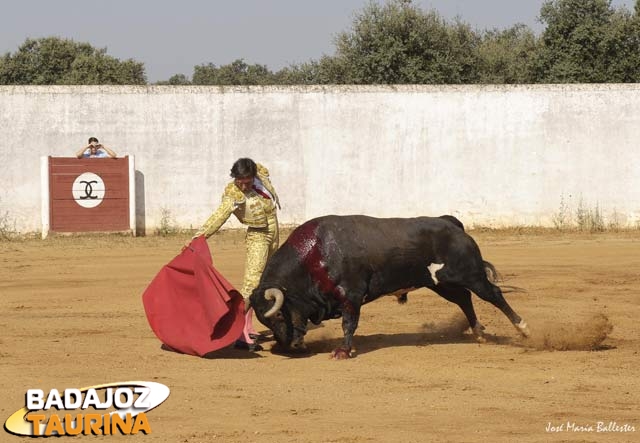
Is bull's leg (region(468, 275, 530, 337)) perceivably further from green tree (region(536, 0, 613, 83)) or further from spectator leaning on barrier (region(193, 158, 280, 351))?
green tree (region(536, 0, 613, 83))

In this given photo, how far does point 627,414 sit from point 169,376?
2.89 metres

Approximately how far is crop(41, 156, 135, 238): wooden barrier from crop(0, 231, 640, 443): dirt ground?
15.4 feet

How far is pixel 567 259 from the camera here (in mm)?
14641

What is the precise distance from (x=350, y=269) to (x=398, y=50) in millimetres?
Result: 16731

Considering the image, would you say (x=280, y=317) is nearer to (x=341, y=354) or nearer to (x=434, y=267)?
(x=341, y=354)

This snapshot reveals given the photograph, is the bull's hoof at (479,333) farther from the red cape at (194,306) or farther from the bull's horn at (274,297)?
the red cape at (194,306)

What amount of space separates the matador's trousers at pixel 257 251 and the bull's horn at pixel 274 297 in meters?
0.65

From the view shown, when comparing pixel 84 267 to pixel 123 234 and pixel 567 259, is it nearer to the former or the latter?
pixel 123 234

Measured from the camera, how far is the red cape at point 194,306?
8.31 meters

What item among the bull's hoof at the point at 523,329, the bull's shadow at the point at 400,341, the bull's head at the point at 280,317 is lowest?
the bull's shadow at the point at 400,341

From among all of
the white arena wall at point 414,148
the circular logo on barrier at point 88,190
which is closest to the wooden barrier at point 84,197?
the circular logo on barrier at point 88,190

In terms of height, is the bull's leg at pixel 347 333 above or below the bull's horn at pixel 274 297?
below

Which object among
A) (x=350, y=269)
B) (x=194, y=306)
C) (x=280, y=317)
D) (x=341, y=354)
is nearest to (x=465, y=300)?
(x=350, y=269)

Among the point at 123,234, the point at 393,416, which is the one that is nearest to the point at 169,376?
the point at 393,416
